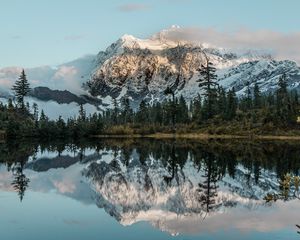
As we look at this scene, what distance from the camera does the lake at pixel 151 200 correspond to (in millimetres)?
21406

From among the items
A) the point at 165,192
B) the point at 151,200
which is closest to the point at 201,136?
the point at 165,192

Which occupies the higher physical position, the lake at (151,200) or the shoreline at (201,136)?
the lake at (151,200)

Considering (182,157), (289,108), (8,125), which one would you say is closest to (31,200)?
(182,157)

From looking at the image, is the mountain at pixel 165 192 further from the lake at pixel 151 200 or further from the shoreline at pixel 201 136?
the shoreline at pixel 201 136

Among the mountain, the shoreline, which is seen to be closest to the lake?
the mountain

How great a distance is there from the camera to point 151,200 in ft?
99.5

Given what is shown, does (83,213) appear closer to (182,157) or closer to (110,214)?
(110,214)

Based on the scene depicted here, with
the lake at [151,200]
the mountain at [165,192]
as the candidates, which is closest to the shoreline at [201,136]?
the lake at [151,200]

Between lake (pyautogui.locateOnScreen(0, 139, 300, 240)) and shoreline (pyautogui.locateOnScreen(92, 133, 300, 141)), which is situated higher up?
lake (pyautogui.locateOnScreen(0, 139, 300, 240))

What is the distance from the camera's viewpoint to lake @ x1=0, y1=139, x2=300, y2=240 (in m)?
21.4

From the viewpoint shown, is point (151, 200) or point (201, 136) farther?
point (201, 136)

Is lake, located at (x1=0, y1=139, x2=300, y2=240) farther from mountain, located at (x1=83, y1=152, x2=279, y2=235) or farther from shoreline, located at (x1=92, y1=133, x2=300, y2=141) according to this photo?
shoreline, located at (x1=92, y1=133, x2=300, y2=141)

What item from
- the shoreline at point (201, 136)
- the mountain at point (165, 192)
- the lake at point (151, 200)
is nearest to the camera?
the lake at point (151, 200)

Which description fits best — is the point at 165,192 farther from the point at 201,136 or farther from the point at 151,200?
the point at 201,136
